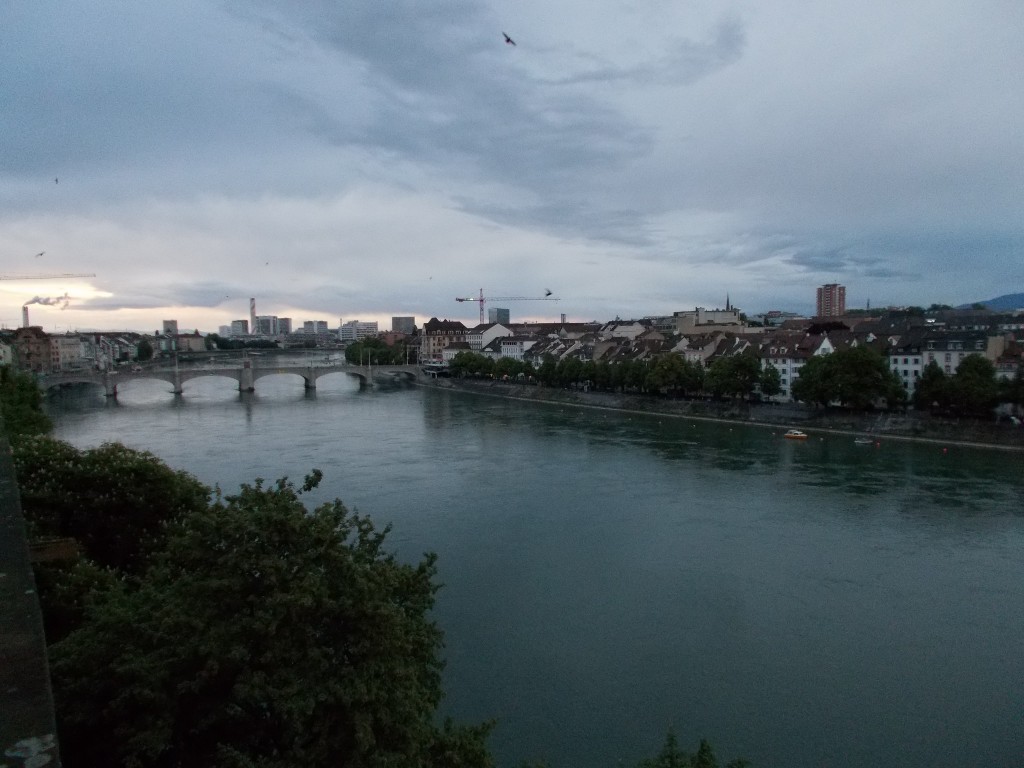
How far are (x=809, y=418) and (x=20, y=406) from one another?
16.8 m

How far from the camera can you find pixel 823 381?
755 inches

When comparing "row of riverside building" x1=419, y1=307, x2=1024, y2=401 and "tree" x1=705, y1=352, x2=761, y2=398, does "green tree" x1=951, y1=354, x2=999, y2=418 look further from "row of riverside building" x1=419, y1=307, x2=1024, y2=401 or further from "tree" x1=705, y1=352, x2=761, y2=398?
"tree" x1=705, y1=352, x2=761, y2=398

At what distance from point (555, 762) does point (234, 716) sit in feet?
8.80

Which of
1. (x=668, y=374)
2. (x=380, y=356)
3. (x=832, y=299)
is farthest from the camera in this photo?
(x=832, y=299)

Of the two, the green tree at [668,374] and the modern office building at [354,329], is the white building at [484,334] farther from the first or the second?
the modern office building at [354,329]

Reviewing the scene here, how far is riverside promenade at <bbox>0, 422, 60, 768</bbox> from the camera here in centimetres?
144

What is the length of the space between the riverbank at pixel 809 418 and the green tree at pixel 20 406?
1562 cm

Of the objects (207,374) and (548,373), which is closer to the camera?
(548,373)

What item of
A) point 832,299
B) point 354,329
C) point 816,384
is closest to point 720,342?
point 816,384

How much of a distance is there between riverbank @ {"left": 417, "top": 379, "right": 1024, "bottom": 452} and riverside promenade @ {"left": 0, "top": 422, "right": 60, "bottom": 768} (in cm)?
1738

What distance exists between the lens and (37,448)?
21.3 feet

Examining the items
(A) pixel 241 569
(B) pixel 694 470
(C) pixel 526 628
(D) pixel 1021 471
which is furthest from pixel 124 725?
(D) pixel 1021 471

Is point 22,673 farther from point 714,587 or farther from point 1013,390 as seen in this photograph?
point 1013,390

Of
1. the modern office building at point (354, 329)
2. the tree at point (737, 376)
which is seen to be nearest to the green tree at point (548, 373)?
the tree at point (737, 376)
